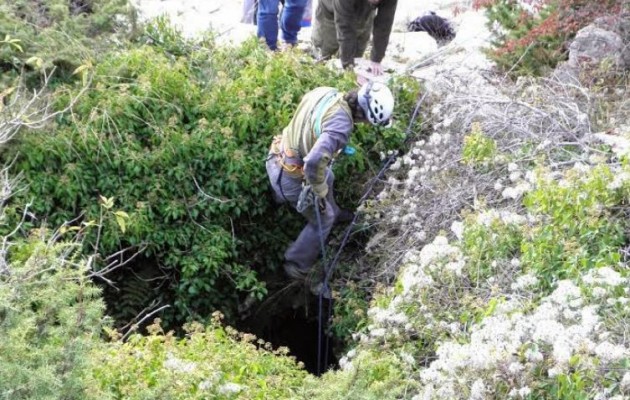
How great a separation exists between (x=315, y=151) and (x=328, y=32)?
270 centimetres

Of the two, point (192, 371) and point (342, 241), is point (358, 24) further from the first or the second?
point (192, 371)

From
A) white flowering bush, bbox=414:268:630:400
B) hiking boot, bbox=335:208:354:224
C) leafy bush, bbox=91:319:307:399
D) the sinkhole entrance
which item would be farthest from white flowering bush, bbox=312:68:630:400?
the sinkhole entrance

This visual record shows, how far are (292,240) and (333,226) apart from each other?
442 mm

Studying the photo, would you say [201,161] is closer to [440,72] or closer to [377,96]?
[377,96]

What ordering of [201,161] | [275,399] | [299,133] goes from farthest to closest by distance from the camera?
[201,161] → [299,133] → [275,399]

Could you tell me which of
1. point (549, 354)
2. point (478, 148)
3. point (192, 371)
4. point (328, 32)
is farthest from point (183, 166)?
point (549, 354)

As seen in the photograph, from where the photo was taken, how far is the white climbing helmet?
7.16 m

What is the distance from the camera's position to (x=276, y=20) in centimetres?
935

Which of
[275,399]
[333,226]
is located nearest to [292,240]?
[333,226]

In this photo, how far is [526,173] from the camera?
6859 millimetres

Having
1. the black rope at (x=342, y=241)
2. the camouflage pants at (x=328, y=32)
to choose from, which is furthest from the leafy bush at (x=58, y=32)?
the black rope at (x=342, y=241)

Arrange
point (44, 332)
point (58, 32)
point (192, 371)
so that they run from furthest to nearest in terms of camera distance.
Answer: point (58, 32) < point (192, 371) < point (44, 332)

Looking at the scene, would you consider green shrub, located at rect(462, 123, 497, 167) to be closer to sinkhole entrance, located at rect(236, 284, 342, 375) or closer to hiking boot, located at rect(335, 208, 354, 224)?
hiking boot, located at rect(335, 208, 354, 224)

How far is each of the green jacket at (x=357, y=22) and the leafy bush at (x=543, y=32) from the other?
1.24m
